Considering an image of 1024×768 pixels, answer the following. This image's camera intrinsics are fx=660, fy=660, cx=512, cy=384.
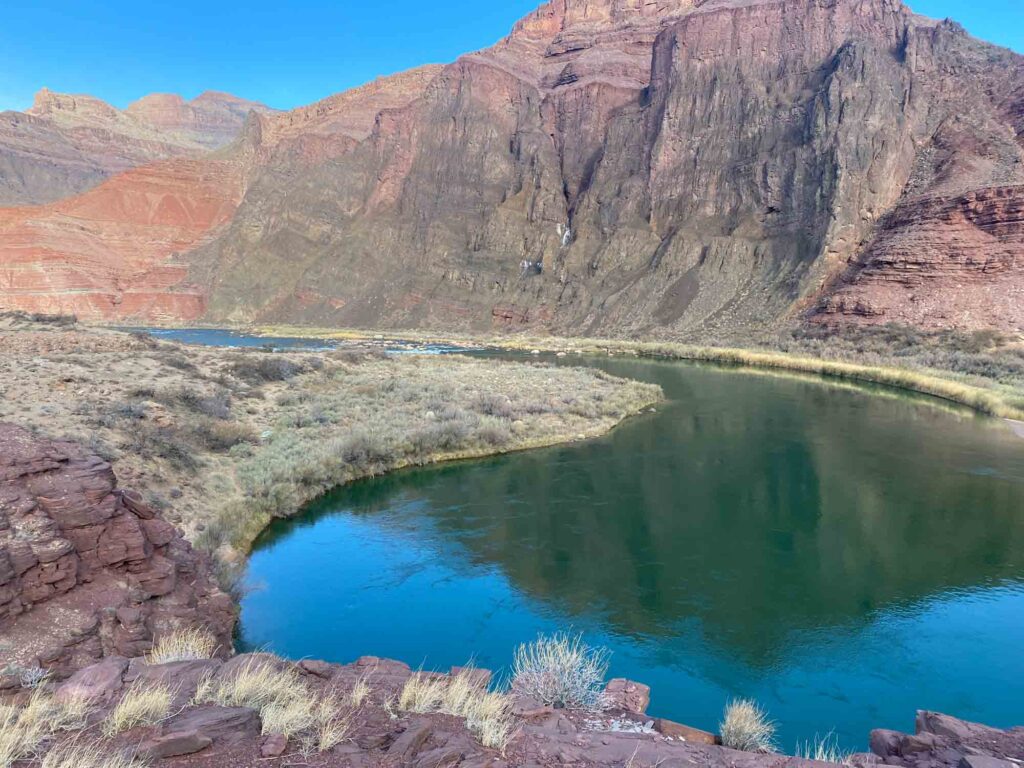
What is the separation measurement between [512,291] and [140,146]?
160 metres

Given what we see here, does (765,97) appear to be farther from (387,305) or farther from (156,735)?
(156,735)

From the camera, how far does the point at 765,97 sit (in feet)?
282

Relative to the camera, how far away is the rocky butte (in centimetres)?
6450

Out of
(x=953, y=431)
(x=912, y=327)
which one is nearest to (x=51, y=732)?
(x=953, y=431)

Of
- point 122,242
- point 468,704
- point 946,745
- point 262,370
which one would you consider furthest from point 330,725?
point 122,242

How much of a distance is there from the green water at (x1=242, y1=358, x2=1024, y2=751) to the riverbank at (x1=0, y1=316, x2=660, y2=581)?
1181 millimetres

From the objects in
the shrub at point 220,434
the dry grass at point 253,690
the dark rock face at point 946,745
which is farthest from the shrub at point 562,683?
the shrub at point 220,434

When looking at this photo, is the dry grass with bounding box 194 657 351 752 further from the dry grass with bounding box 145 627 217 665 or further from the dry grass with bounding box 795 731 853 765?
the dry grass with bounding box 795 731 853 765

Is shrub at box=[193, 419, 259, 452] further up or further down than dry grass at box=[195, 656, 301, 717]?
further down

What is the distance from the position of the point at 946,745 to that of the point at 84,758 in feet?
25.5

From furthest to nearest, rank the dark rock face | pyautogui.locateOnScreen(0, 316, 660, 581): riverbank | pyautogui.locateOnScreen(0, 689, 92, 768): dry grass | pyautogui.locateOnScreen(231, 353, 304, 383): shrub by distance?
pyautogui.locateOnScreen(231, 353, 304, 383): shrub → pyautogui.locateOnScreen(0, 316, 660, 581): riverbank → the dark rock face → pyautogui.locateOnScreen(0, 689, 92, 768): dry grass

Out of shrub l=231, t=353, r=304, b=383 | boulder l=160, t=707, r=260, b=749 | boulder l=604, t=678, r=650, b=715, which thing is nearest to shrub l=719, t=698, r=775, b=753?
boulder l=604, t=678, r=650, b=715

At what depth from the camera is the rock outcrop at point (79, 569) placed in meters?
7.68

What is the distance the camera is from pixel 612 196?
96.6m
